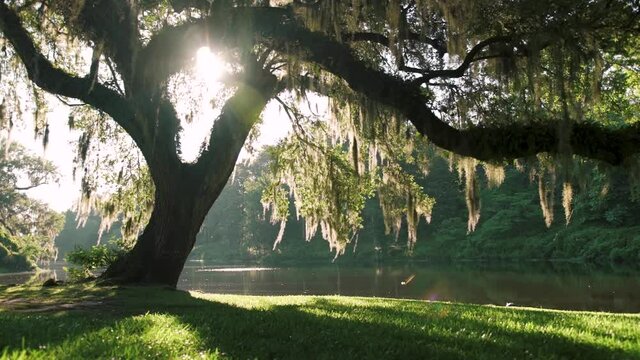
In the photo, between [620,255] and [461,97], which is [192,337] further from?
[620,255]

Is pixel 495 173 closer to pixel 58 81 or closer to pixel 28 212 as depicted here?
pixel 58 81

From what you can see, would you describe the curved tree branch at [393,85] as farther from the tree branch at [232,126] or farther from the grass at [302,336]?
the grass at [302,336]

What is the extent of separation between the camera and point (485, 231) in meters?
55.7

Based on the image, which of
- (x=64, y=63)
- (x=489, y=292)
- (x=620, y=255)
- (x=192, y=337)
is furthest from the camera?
(x=620, y=255)

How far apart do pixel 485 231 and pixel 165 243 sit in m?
47.3

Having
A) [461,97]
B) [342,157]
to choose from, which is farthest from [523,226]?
[461,97]

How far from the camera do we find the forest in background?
1716 inches

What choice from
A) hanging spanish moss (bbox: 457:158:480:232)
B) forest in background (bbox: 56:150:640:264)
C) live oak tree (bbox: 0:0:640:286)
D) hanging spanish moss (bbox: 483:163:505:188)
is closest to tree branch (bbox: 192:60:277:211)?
live oak tree (bbox: 0:0:640:286)

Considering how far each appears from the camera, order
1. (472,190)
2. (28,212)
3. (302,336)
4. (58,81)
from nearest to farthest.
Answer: (302,336) < (472,190) < (58,81) < (28,212)

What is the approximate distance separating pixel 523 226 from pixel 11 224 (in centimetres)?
4666

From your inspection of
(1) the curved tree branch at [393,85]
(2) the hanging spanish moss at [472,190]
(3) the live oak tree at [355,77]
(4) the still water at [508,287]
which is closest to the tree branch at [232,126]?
(3) the live oak tree at [355,77]

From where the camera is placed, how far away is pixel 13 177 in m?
53.4

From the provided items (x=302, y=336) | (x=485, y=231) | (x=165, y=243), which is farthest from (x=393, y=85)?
(x=485, y=231)

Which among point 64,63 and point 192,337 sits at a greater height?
point 64,63
